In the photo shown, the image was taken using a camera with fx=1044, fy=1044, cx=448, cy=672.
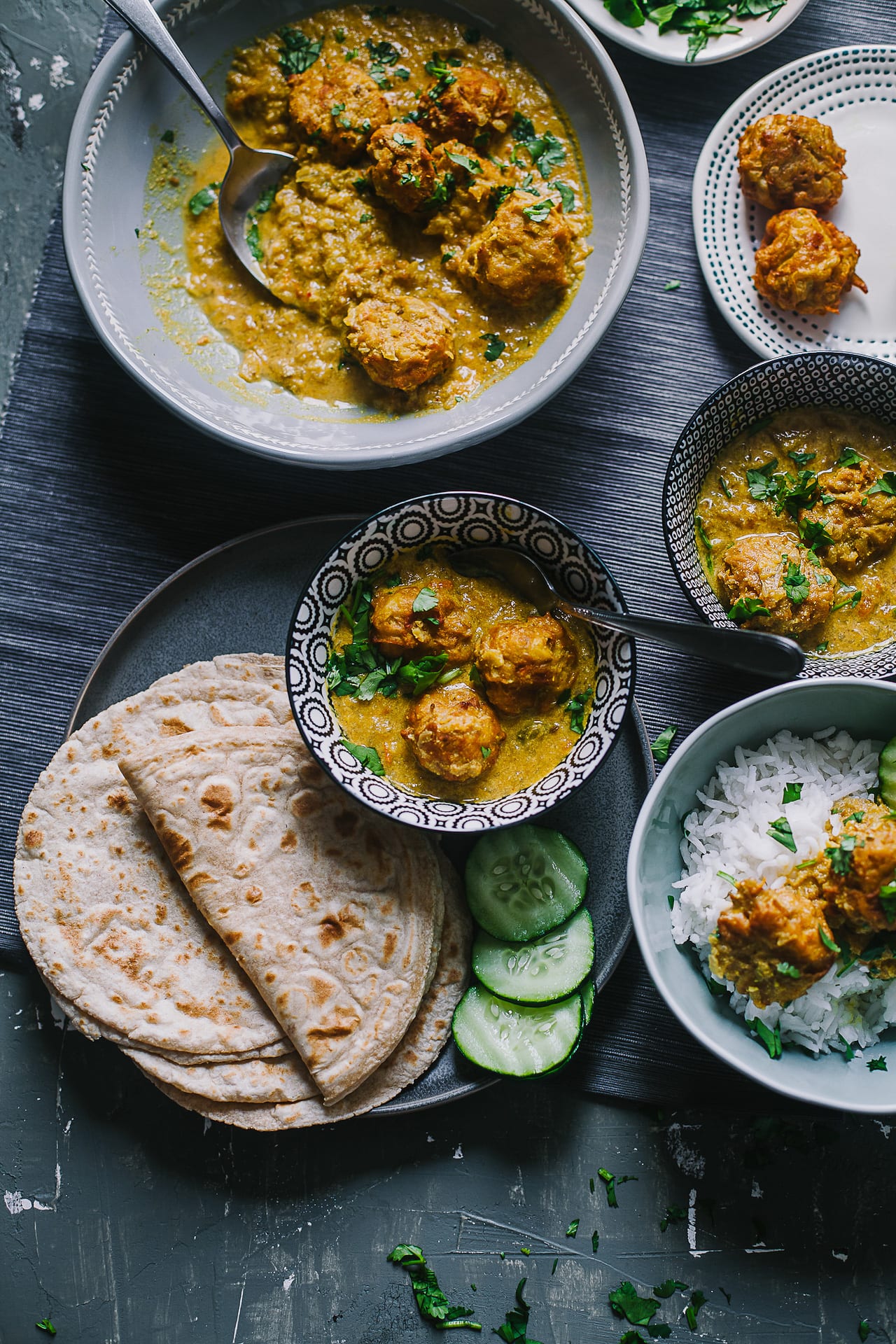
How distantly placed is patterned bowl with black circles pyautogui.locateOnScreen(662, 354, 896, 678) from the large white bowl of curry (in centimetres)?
53

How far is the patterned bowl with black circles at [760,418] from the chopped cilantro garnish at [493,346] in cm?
82

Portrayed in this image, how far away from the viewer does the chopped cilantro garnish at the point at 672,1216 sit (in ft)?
13.3

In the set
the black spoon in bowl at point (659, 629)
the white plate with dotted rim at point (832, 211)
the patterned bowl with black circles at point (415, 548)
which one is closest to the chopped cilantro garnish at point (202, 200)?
the patterned bowl with black circles at point (415, 548)

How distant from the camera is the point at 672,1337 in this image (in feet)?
13.1

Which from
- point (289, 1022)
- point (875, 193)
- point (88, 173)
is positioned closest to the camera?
point (289, 1022)

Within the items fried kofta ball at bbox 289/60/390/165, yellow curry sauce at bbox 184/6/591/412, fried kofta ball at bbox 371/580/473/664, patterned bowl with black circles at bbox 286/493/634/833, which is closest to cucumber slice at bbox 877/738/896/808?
patterned bowl with black circles at bbox 286/493/634/833

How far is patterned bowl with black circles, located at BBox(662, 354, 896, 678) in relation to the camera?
371cm

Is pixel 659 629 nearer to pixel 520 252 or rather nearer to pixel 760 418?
pixel 760 418

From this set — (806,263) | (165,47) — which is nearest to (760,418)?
(806,263)

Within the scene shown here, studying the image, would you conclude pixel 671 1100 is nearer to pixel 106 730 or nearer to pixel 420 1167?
pixel 420 1167

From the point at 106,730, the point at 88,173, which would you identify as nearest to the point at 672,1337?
the point at 106,730

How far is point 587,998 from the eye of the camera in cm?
378

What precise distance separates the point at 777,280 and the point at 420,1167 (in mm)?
3696

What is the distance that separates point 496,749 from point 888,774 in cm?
135
